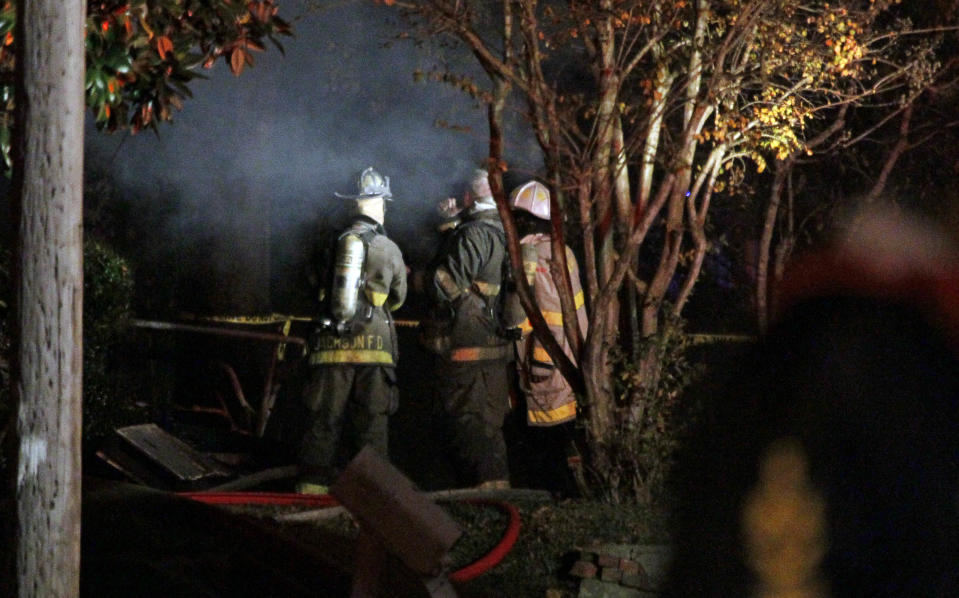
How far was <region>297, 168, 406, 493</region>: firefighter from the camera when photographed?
24.8 ft

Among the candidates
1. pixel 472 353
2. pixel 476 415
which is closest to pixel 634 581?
pixel 476 415

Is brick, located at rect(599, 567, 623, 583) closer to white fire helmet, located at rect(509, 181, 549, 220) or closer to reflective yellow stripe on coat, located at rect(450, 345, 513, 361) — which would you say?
reflective yellow stripe on coat, located at rect(450, 345, 513, 361)

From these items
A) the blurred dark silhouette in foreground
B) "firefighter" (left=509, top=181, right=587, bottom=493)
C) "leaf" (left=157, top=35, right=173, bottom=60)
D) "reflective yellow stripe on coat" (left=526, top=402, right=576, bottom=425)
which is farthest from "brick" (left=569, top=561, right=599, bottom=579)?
the blurred dark silhouette in foreground

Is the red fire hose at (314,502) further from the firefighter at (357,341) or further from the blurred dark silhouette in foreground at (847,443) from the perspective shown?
the blurred dark silhouette in foreground at (847,443)

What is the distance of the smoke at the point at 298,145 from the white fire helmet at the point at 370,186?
134 inches

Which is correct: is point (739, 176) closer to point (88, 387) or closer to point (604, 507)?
point (604, 507)

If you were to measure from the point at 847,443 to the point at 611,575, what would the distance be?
3.60m

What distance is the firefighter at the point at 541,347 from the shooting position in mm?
8047

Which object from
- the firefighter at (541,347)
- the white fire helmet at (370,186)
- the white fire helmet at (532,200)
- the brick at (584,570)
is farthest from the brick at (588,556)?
the white fire helmet at (370,186)

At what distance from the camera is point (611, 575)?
536 centimetres

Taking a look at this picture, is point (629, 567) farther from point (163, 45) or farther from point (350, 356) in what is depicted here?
point (163, 45)

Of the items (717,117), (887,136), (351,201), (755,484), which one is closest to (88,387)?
(351,201)

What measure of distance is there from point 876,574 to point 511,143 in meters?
8.32

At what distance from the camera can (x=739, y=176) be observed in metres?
8.30
